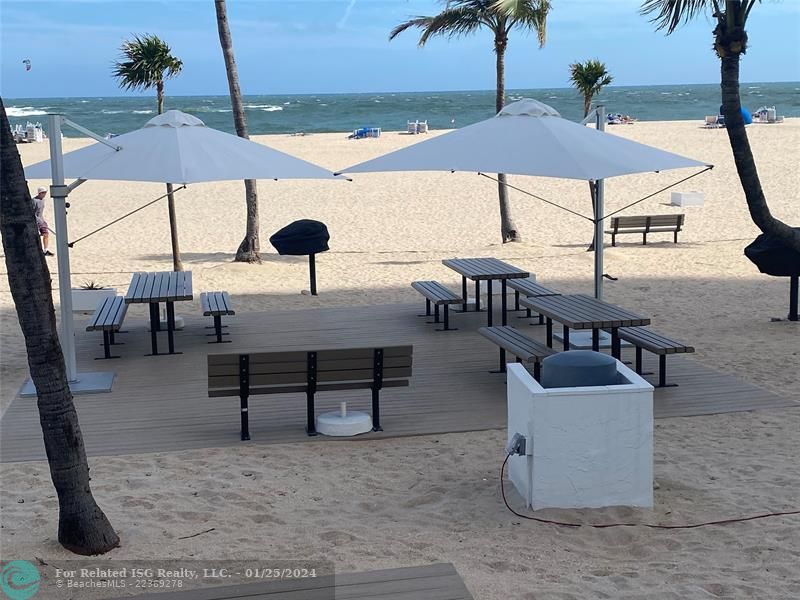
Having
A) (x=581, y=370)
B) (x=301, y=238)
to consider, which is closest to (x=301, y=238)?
(x=301, y=238)

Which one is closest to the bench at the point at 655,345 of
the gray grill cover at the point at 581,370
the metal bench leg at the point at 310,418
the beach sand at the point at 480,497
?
the beach sand at the point at 480,497

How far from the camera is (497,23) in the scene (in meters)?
17.1

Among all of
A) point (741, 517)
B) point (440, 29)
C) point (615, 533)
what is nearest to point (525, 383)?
point (615, 533)

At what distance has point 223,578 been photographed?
4441 mm

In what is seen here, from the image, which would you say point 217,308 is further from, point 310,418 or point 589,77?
point 589,77

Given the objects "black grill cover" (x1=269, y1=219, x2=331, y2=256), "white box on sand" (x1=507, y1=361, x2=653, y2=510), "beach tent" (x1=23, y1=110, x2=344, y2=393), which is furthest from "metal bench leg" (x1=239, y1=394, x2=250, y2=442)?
"black grill cover" (x1=269, y1=219, x2=331, y2=256)

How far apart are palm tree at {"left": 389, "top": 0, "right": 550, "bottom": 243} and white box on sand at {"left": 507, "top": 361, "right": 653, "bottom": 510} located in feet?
37.6

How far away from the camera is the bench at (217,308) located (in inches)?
373

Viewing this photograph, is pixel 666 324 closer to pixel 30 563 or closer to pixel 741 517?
pixel 741 517

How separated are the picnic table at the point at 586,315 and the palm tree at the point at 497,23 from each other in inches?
312

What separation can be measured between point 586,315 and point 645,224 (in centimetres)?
947

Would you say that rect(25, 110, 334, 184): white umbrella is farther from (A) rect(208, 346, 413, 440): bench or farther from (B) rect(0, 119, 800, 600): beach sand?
(B) rect(0, 119, 800, 600): beach sand

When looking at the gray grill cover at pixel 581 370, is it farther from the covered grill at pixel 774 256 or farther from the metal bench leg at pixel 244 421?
the covered grill at pixel 774 256

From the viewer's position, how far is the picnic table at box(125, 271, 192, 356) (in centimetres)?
920
